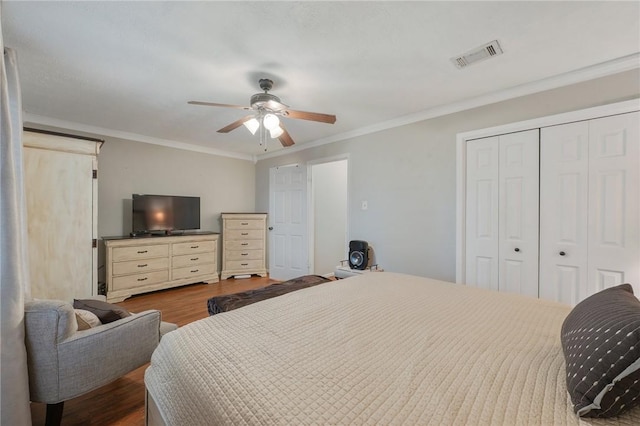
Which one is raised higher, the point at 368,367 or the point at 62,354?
the point at 368,367

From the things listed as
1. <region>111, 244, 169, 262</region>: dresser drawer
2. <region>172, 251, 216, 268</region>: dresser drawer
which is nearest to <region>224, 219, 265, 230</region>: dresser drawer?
<region>172, 251, 216, 268</region>: dresser drawer

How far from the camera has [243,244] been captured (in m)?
4.91

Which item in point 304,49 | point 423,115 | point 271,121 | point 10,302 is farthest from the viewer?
point 423,115

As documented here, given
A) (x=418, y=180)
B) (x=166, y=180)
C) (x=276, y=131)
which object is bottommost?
(x=418, y=180)

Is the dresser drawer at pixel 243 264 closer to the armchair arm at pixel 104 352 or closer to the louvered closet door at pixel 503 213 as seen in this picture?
the armchair arm at pixel 104 352

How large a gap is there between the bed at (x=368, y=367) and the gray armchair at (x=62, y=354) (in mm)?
406

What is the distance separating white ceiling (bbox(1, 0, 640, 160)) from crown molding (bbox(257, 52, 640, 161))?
15mm

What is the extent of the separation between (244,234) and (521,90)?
173 inches

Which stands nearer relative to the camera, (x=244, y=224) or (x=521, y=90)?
(x=521, y=90)

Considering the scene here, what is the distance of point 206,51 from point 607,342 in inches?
98.6

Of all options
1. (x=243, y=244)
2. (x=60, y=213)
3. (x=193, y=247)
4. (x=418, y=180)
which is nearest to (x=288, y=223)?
(x=243, y=244)

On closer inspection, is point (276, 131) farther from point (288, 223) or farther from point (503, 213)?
point (288, 223)

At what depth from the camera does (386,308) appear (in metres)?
1.45

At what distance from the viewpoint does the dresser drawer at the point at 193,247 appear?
4137mm
